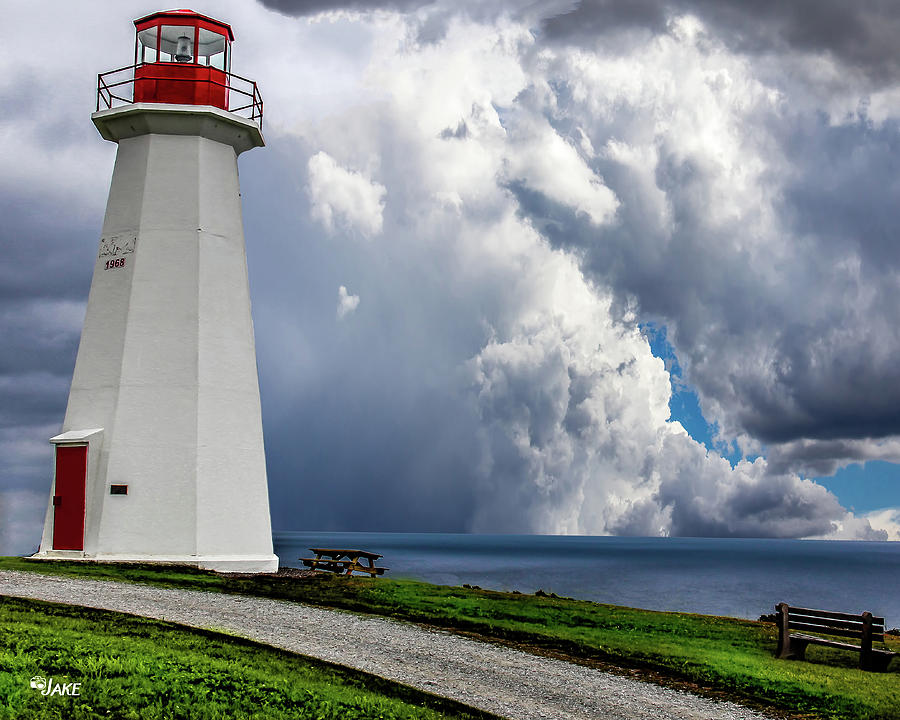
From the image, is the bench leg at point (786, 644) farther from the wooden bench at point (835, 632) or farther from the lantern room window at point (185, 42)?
the lantern room window at point (185, 42)

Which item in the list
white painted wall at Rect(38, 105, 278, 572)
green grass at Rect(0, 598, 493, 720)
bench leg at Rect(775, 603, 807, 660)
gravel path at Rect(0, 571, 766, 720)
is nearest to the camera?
green grass at Rect(0, 598, 493, 720)

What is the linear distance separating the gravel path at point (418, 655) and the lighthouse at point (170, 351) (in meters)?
3.88

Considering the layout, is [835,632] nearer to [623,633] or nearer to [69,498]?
[623,633]

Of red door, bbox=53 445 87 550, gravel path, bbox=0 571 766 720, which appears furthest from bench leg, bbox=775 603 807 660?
red door, bbox=53 445 87 550

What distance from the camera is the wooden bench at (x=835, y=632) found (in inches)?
582

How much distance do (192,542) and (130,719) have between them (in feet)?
42.0

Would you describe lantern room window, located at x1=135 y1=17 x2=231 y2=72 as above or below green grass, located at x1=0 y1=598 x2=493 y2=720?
above

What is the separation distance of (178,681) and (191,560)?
37.8 feet

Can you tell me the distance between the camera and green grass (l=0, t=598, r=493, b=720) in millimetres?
8227

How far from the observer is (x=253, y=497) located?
70.9 feet

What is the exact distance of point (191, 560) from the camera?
Answer: 20.2 m

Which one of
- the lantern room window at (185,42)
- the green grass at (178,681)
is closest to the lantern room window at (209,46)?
the lantern room window at (185,42)

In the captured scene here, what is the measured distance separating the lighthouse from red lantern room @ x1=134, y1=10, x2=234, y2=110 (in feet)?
0.11

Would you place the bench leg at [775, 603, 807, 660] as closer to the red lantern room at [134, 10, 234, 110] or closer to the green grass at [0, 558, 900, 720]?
the green grass at [0, 558, 900, 720]
